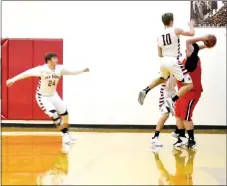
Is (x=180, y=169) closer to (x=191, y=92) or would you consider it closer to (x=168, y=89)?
(x=191, y=92)

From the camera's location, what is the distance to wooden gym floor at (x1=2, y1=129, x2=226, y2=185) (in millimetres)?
5230

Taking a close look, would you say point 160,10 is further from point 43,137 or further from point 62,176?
point 62,176

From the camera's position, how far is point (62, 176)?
5395mm

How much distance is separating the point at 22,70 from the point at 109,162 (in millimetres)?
4754

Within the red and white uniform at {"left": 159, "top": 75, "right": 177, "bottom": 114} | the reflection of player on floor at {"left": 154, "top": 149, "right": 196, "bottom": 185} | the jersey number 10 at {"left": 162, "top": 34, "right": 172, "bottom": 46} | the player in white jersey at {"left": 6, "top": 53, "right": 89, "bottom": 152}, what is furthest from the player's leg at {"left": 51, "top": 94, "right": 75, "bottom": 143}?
the jersey number 10 at {"left": 162, "top": 34, "right": 172, "bottom": 46}

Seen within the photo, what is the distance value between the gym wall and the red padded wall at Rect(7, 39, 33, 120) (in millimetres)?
299

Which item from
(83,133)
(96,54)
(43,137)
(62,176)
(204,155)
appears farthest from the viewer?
(96,54)

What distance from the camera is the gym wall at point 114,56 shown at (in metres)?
10.0

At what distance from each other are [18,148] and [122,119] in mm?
3350

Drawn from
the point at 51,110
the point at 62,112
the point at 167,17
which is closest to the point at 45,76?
the point at 51,110

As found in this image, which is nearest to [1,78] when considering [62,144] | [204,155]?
[62,144]

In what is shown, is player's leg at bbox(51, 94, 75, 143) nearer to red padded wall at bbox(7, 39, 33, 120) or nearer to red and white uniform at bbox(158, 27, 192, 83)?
red and white uniform at bbox(158, 27, 192, 83)

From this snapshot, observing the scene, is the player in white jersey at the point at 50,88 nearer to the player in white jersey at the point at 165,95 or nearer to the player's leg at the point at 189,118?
the player in white jersey at the point at 165,95

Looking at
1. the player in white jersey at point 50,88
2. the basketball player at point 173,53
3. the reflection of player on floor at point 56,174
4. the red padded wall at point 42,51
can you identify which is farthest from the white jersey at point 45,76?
the red padded wall at point 42,51
